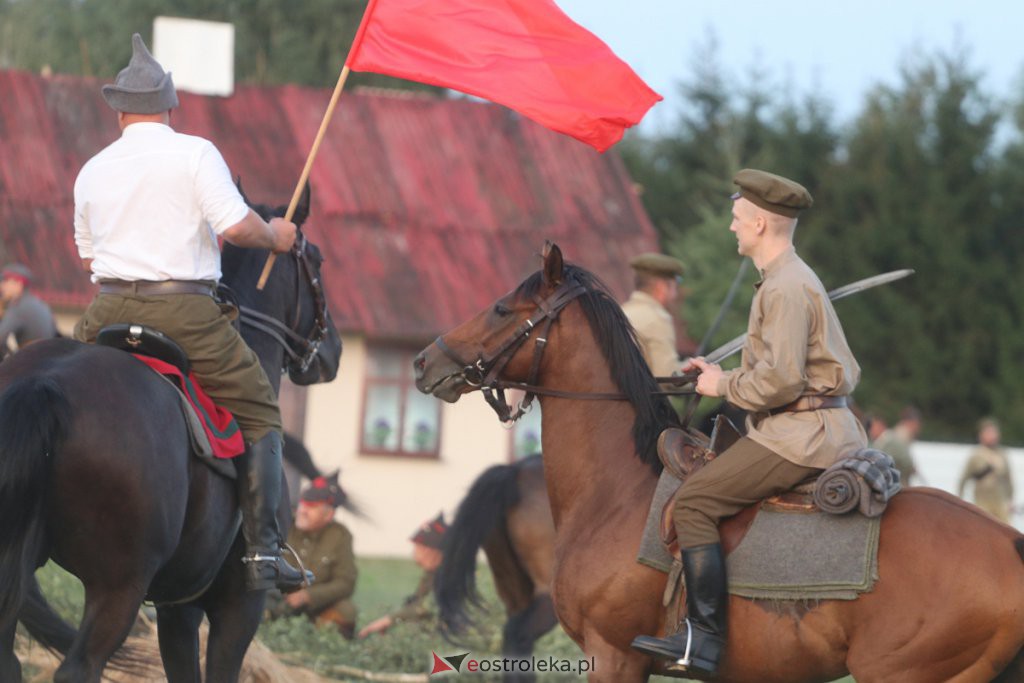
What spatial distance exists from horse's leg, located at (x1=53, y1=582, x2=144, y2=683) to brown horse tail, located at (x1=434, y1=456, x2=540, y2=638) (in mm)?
4355

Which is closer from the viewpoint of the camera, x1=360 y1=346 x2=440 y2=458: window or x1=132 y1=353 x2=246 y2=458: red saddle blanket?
x1=132 y1=353 x2=246 y2=458: red saddle blanket

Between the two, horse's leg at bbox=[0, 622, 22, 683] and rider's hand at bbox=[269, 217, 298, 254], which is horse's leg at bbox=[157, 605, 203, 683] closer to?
horse's leg at bbox=[0, 622, 22, 683]

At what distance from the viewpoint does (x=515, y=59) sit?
25.8 ft

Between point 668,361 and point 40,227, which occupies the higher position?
point 668,361

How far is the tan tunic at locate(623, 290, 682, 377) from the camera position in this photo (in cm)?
987

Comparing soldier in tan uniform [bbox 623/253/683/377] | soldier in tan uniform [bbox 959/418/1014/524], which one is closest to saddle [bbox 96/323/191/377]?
soldier in tan uniform [bbox 623/253/683/377]

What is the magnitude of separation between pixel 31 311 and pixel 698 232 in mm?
22342

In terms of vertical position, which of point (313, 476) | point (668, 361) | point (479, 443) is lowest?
point (479, 443)

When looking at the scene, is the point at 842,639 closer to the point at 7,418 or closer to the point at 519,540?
the point at 7,418

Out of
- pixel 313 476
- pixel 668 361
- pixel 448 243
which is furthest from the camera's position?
pixel 448 243

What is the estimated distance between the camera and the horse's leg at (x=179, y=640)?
757 centimetres

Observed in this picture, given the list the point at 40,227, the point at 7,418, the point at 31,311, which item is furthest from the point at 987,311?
the point at 7,418

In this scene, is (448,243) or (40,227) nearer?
(40,227)

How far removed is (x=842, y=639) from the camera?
6.16m
